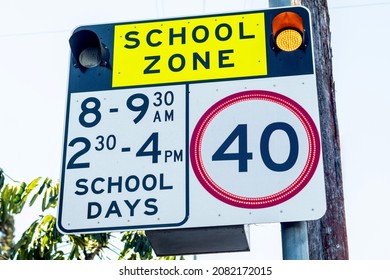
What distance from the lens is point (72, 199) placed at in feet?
10.2

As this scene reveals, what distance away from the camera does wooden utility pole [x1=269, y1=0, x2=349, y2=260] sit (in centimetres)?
367

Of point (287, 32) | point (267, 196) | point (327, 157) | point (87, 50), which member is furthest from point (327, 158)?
point (87, 50)

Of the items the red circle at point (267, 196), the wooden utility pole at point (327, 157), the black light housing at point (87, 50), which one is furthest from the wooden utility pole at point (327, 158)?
the black light housing at point (87, 50)

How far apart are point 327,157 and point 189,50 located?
1028 millimetres

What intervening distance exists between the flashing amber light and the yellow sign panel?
93mm

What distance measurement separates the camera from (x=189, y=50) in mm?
3430

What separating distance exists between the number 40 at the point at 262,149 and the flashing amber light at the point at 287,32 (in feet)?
1.39

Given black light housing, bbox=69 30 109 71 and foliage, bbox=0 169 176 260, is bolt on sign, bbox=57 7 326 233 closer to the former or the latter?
black light housing, bbox=69 30 109 71

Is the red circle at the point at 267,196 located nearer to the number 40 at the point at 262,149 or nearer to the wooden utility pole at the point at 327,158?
the number 40 at the point at 262,149

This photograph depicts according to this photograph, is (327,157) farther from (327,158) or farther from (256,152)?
(256,152)

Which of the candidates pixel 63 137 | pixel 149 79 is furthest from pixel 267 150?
pixel 63 137

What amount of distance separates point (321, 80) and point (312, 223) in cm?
92

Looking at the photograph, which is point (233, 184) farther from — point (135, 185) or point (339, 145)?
point (339, 145)

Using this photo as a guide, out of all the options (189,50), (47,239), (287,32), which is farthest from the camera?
(47,239)
